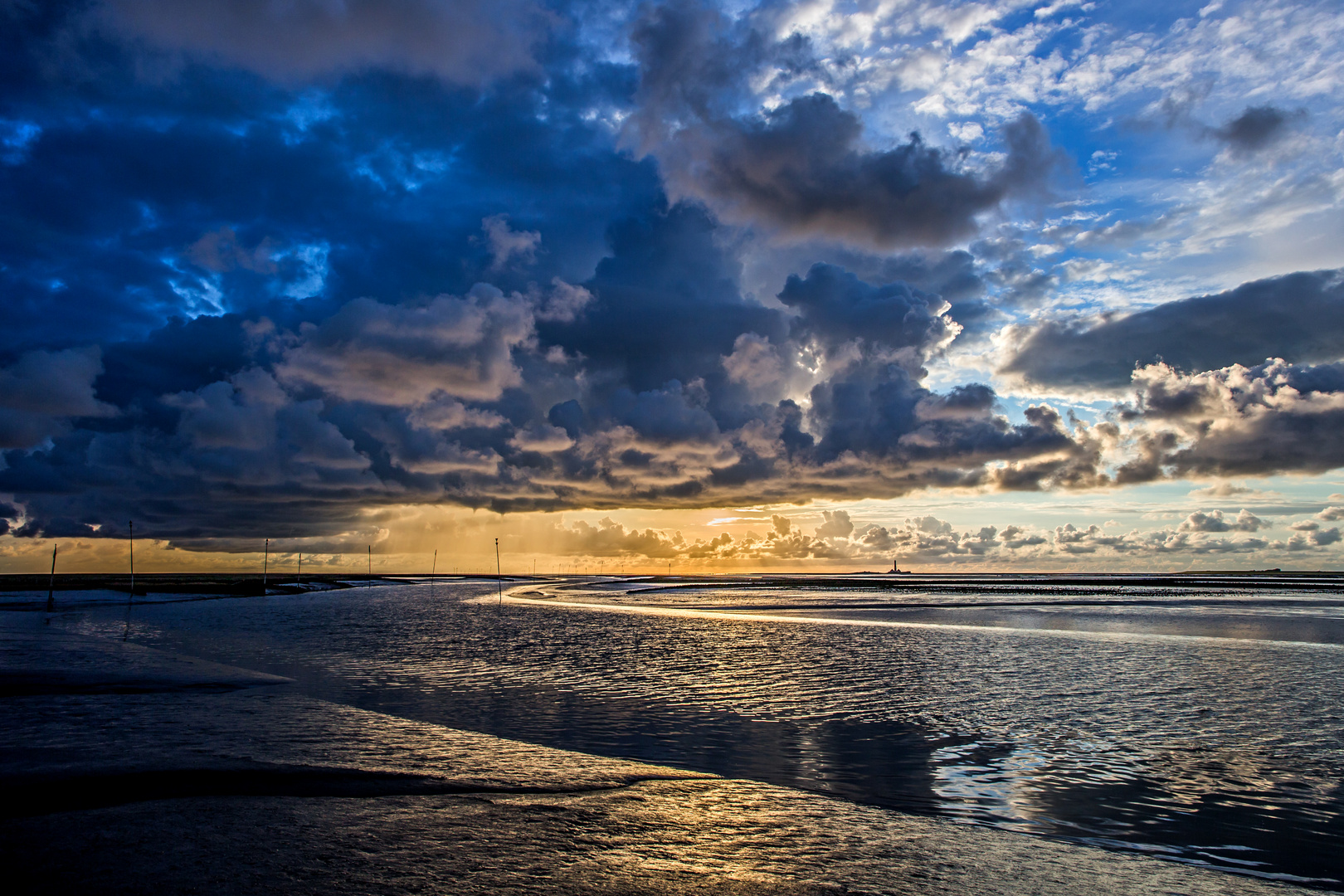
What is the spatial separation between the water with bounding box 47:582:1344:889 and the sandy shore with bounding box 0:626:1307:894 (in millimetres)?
1851

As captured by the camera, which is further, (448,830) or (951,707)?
(951,707)

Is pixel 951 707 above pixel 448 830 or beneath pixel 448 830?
beneath

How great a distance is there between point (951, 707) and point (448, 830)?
59.4 feet

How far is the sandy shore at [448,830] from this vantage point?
923 cm

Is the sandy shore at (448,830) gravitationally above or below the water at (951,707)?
above

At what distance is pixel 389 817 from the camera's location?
38.1ft

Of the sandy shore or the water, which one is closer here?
the sandy shore

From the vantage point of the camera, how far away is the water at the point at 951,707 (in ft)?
45.1

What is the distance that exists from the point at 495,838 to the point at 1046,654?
1400 inches

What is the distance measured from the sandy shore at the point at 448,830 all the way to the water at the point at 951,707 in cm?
185

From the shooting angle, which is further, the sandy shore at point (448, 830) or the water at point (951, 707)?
the water at point (951, 707)

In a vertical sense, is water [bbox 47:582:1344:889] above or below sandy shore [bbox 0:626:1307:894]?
below

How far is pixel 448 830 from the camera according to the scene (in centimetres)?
1109

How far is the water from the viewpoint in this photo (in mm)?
13742
